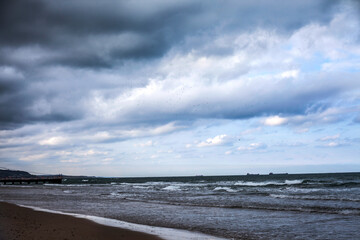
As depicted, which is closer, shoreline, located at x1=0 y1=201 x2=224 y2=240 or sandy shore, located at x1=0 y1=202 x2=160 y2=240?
sandy shore, located at x1=0 y1=202 x2=160 y2=240

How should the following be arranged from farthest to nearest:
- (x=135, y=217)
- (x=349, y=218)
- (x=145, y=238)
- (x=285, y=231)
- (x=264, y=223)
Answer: (x=135, y=217), (x=349, y=218), (x=264, y=223), (x=285, y=231), (x=145, y=238)

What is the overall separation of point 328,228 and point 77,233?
10.2 metres

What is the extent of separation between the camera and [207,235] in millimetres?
11219

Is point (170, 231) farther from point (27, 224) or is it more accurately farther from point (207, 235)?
point (27, 224)

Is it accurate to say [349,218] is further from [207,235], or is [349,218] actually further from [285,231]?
[207,235]

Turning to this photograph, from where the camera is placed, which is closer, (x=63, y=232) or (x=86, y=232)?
(x=63, y=232)

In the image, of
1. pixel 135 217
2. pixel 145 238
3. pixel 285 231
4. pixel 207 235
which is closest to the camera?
pixel 145 238

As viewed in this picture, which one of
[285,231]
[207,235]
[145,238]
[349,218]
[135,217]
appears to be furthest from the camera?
[135,217]

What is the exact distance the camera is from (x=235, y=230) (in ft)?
40.2

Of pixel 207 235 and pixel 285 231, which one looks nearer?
pixel 207 235

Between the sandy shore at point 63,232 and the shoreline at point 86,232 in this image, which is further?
the shoreline at point 86,232

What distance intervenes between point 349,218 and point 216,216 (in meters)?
6.69

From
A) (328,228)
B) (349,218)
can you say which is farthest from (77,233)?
(349,218)

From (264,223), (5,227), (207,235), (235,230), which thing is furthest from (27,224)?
(264,223)
